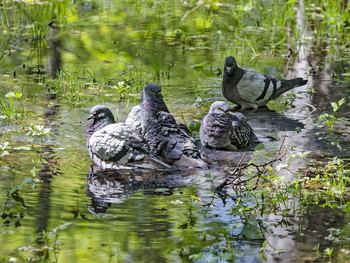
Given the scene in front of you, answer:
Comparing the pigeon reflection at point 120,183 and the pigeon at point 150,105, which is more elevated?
the pigeon at point 150,105

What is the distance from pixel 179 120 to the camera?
9023 millimetres

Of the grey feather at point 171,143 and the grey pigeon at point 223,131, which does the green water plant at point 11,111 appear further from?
the grey pigeon at point 223,131

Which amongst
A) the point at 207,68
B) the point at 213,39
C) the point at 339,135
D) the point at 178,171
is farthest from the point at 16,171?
the point at 213,39

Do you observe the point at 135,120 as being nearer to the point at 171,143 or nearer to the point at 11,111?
the point at 171,143

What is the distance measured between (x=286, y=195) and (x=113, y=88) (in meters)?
4.80

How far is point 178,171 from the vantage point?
7.00m

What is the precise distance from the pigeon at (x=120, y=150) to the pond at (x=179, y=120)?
0.12m

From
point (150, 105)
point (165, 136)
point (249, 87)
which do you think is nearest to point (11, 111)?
point (150, 105)

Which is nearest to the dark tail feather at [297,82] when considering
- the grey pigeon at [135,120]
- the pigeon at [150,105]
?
the pigeon at [150,105]

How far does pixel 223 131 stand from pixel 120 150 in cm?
139

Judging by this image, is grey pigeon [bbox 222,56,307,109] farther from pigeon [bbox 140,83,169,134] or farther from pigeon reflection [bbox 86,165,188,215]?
pigeon reflection [bbox 86,165,188,215]

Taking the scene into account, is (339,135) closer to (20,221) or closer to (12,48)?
(20,221)

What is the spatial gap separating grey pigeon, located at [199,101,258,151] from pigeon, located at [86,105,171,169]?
107 centimetres

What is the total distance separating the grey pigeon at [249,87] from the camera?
9.73 meters
